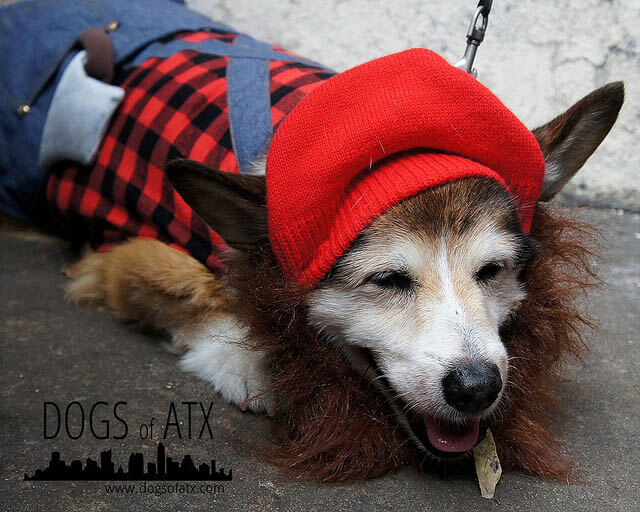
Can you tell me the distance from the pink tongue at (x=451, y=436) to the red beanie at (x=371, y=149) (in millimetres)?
425

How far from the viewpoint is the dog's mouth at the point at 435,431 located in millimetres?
1551

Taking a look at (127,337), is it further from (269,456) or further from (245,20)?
(245,20)

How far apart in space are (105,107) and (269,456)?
4.76 feet

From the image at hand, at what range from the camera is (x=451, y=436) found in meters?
1.56

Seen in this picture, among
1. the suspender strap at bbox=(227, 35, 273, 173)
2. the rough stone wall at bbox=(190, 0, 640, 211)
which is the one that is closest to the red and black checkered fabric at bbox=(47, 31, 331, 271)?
the suspender strap at bbox=(227, 35, 273, 173)

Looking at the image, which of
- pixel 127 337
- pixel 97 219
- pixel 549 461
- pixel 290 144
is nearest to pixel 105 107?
pixel 97 219

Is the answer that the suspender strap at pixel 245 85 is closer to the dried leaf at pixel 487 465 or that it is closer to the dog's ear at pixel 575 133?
the dog's ear at pixel 575 133

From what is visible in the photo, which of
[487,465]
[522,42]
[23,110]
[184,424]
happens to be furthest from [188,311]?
[522,42]

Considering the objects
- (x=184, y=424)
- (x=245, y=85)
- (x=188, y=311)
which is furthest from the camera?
(x=245, y=85)

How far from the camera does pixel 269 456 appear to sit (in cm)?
162

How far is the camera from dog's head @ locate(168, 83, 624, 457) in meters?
1.44

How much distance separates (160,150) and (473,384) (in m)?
1.35

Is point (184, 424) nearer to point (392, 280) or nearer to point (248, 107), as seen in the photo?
point (392, 280)

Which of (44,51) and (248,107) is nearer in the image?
(248,107)
